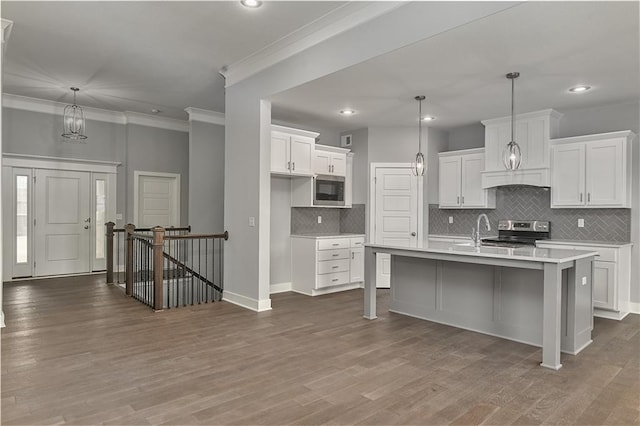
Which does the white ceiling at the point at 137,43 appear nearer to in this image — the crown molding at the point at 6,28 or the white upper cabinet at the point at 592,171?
the crown molding at the point at 6,28

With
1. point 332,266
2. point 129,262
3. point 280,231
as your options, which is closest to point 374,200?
point 332,266

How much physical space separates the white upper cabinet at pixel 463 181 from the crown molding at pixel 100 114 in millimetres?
5335

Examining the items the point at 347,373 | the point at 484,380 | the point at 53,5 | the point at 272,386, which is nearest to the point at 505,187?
the point at 484,380

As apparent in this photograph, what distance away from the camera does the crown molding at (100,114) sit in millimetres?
6875

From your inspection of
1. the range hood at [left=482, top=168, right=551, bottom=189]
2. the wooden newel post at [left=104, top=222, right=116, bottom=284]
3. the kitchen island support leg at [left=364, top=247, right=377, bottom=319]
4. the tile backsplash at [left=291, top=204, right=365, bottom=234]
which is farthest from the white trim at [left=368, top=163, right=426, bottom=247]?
the wooden newel post at [left=104, top=222, right=116, bottom=284]

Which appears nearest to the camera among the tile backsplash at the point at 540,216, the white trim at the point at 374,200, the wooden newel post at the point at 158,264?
the wooden newel post at the point at 158,264

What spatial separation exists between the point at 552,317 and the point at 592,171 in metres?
2.90

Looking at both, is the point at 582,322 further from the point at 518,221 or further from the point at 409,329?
the point at 518,221

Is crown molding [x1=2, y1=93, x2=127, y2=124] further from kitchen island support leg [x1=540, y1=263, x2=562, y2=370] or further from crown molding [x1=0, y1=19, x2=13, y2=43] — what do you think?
kitchen island support leg [x1=540, y1=263, x2=562, y2=370]

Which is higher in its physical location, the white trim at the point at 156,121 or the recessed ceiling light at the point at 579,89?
the white trim at the point at 156,121

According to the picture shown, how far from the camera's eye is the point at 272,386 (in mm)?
2883

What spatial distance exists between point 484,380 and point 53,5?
4.91 m

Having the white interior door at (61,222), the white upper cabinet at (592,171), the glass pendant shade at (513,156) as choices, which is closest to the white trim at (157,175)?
the white interior door at (61,222)

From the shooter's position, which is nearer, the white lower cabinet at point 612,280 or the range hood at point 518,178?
the white lower cabinet at point 612,280
